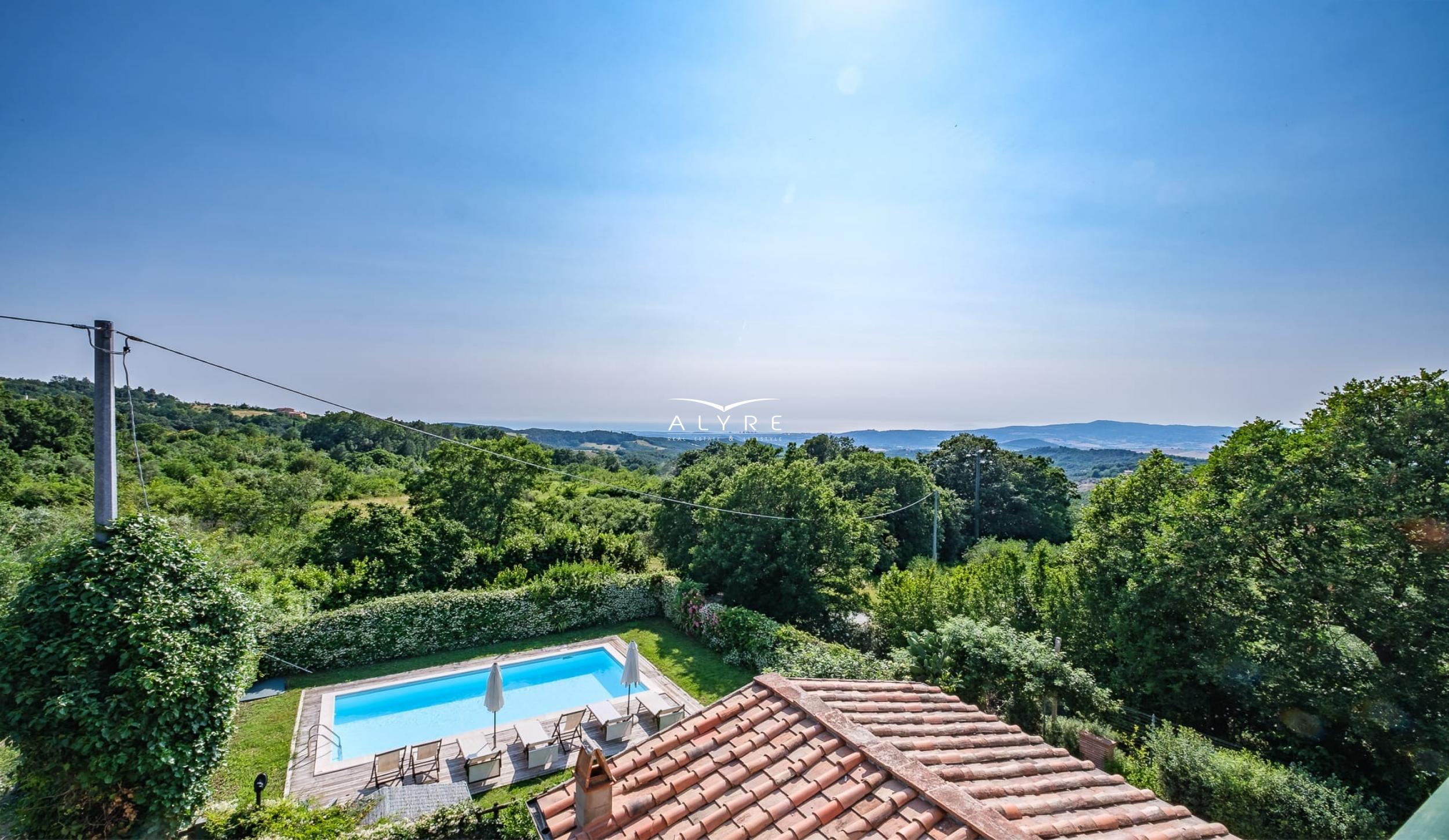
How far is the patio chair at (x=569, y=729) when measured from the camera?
11.3 meters

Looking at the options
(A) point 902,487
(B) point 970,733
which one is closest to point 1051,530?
(A) point 902,487

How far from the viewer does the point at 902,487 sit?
35969 mm

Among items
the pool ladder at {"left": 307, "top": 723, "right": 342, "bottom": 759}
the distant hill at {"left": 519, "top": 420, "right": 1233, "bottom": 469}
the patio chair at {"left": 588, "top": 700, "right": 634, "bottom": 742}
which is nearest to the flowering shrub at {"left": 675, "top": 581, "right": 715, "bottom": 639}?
the patio chair at {"left": 588, "top": 700, "right": 634, "bottom": 742}

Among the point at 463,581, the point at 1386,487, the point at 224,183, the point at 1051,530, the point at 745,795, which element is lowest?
the point at 1051,530

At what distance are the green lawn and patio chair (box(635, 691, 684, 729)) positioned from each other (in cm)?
102

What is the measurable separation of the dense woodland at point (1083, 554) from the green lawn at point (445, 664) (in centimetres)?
211

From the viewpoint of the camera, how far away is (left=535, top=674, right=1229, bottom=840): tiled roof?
4.64 meters

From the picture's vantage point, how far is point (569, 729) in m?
11.6

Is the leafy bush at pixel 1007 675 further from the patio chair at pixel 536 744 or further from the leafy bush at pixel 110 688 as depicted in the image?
the leafy bush at pixel 110 688

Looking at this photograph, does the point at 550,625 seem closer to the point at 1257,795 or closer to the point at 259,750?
the point at 259,750

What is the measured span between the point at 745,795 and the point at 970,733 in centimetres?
306

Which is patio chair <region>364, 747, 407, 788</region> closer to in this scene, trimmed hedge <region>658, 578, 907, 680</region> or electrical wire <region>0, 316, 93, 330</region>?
trimmed hedge <region>658, 578, 907, 680</region>

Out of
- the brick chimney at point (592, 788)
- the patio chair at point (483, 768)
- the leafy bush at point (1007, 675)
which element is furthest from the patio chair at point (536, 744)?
the leafy bush at point (1007, 675)

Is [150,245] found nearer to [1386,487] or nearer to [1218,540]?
[1218,540]
